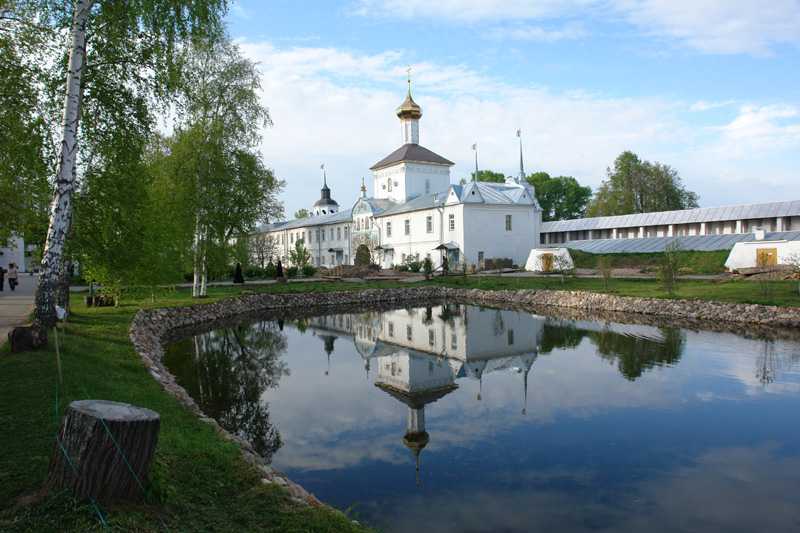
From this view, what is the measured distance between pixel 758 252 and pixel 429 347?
23.2m

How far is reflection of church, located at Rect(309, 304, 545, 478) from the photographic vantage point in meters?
11.2

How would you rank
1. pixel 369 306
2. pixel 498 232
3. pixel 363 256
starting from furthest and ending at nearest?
pixel 363 256 → pixel 498 232 → pixel 369 306

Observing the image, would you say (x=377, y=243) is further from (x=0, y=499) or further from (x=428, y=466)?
(x=0, y=499)

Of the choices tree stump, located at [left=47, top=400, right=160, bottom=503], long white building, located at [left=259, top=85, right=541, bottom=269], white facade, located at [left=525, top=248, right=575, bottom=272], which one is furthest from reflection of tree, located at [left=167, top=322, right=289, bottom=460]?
long white building, located at [left=259, top=85, right=541, bottom=269]

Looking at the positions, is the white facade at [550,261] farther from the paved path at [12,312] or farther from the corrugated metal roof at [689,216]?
the paved path at [12,312]

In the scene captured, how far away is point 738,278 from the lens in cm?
2772

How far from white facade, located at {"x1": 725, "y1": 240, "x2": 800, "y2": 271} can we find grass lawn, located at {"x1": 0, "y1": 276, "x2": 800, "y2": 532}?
29.6 m

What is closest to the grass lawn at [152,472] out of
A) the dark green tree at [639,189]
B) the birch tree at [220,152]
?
the birch tree at [220,152]

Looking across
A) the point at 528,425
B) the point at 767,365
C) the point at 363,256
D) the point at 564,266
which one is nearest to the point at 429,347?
the point at 528,425

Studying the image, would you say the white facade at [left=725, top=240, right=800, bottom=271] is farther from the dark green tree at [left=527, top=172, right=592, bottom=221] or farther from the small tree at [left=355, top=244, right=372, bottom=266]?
the dark green tree at [left=527, top=172, right=592, bottom=221]

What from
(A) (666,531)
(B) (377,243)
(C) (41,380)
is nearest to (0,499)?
(C) (41,380)

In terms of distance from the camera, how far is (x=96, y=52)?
1133cm

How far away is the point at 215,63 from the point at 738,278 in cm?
2604

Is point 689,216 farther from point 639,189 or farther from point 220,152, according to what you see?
point 220,152
